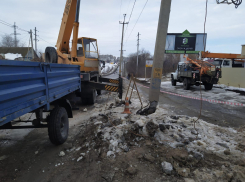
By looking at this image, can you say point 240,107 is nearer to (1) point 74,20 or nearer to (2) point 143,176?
(2) point 143,176

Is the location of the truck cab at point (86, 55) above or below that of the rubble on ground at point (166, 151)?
above

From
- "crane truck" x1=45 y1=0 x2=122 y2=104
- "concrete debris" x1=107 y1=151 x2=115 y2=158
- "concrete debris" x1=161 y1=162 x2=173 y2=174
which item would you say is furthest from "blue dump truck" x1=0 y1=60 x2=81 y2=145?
"crane truck" x1=45 y1=0 x2=122 y2=104

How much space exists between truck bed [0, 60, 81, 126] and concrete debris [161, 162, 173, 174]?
2.38 meters

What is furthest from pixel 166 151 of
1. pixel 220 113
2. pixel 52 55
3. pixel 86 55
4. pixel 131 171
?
pixel 86 55

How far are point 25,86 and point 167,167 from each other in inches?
105

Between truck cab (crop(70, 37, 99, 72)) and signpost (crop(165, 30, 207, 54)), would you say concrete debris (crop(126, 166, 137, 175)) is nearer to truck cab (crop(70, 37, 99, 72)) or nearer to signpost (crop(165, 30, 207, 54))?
truck cab (crop(70, 37, 99, 72))

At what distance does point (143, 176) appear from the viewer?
2.81m

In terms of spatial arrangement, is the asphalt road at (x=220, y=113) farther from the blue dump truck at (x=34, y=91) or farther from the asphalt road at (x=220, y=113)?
the blue dump truck at (x=34, y=91)

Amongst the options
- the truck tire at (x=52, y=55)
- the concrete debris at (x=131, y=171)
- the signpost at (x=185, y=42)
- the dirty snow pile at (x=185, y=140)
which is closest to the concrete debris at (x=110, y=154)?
the dirty snow pile at (x=185, y=140)

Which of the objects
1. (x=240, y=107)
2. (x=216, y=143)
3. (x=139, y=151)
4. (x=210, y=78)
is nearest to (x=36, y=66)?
(x=139, y=151)

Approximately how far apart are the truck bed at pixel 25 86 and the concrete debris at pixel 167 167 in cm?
238

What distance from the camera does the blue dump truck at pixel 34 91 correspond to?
227cm

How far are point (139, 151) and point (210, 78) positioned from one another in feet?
40.0

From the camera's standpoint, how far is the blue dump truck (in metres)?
2.27
